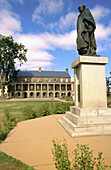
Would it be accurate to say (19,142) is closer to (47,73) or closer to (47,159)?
(47,159)

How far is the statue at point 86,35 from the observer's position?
17.9 feet

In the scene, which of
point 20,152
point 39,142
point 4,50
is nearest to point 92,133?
point 39,142

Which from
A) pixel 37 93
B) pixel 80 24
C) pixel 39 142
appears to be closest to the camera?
pixel 39 142

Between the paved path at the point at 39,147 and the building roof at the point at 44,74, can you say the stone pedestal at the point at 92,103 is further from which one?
the building roof at the point at 44,74

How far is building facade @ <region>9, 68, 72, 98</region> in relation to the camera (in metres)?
52.7

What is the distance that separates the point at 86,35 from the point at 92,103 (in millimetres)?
3284

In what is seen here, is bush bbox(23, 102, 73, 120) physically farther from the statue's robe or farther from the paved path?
the statue's robe

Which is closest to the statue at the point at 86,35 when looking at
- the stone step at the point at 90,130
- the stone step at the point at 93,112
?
the stone step at the point at 93,112

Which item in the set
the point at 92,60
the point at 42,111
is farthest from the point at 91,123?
the point at 42,111

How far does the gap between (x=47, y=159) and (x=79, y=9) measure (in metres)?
6.69

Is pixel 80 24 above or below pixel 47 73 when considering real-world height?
below

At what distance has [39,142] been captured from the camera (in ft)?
12.6

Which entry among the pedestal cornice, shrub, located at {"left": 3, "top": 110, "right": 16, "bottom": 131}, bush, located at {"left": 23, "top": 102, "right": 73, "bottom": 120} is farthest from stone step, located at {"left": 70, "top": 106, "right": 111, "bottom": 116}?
bush, located at {"left": 23, "top": 102, "right": 73, "bottom": 120}

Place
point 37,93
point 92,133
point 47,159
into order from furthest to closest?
point 37,93 → point 92,133 → point 47,159
